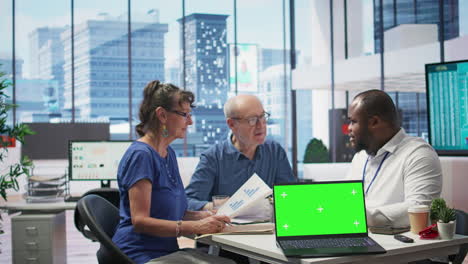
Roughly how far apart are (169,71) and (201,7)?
166 centimetres

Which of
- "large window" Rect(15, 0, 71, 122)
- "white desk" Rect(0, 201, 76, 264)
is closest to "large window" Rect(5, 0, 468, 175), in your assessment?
"large window" Rect(15, 0, 71, 122)

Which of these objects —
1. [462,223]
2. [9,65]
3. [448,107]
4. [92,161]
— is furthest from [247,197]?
[9,65]

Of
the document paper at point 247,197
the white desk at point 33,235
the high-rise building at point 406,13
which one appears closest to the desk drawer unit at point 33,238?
the white desk at point 33,235

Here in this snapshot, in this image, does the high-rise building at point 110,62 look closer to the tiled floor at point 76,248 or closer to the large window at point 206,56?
the large window at point 206,56

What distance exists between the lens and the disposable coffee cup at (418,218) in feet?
7.00

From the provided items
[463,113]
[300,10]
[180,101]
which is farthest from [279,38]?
[180,101]

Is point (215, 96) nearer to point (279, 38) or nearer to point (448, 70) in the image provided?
point (279, 38)

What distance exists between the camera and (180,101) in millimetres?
2498

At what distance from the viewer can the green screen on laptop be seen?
6.65 ft

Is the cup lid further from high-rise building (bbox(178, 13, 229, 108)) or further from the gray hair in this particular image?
high-rise building (bbox(178, 13, 229, 108))

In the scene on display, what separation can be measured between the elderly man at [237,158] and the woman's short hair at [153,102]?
61 centimetres

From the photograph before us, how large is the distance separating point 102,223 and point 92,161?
2.84m

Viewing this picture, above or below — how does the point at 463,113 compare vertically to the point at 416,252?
above

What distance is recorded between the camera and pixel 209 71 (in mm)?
12578
